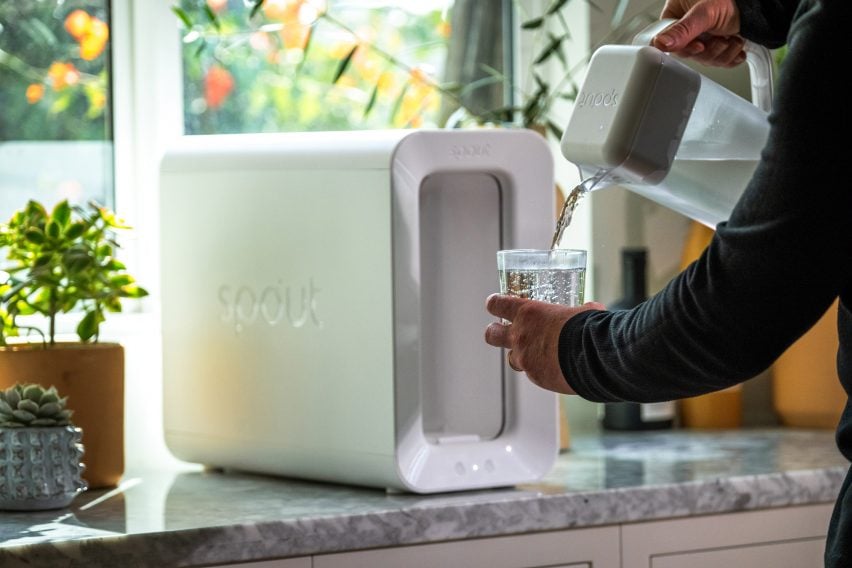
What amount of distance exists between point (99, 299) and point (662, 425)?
2.80 feet

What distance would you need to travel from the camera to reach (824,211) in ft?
2.81

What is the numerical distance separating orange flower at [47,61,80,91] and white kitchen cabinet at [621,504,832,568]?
94 cm

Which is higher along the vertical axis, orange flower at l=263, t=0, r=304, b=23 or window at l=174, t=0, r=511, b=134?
orange flower at l=263, t=0, r=304, b=23

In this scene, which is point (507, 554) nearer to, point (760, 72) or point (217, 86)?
point (760, 72)

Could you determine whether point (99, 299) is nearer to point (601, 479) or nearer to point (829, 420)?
→ point (601, 479)

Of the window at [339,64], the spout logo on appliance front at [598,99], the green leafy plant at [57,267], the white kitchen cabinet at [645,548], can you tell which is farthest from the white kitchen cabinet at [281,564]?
the window at [339,64]

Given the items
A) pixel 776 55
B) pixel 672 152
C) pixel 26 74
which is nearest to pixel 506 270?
pixel 672 152

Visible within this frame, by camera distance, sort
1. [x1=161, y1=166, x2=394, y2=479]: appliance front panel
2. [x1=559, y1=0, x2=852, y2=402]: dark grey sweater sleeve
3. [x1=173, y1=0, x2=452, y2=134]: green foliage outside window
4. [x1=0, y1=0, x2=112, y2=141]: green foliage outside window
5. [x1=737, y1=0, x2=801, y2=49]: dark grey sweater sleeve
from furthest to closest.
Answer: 1. [x1=173, y1=0, x2=452, y2=134]: green foliage outside window
2. [x1=0, y1=0, x2=112, y2=141]: green foliage outside window
3. [x1=161, y1=166, x2=394, y2=479]: appliance front panel
4. [x1=737, y1=0, x2=801, y2=49]: dark grey sweater sleeve
5. [x1=559, y1=0, x2=852, y2=402]: dark grey sweater sleeve

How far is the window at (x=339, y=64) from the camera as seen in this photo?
1.90 metres

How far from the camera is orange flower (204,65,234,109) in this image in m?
1.90

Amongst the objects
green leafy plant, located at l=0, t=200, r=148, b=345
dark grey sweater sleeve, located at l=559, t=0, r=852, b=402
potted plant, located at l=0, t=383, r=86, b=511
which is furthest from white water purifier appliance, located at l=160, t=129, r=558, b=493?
dark grey sweater sleeve, located at l=559, t=0, r=852, b=402

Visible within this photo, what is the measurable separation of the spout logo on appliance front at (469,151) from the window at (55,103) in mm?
622

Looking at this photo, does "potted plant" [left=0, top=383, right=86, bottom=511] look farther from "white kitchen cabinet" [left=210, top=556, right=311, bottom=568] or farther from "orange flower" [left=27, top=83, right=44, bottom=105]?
"orange flower" [left=27, top=83, right=44, bottom=105]

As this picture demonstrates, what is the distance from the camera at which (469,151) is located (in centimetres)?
142
